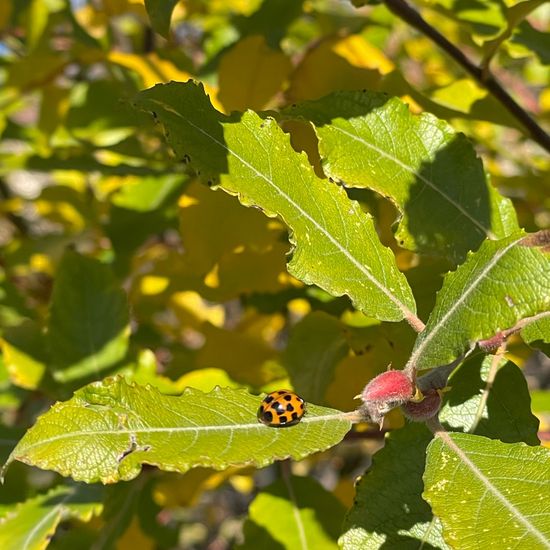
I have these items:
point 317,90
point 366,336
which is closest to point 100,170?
point 317,90

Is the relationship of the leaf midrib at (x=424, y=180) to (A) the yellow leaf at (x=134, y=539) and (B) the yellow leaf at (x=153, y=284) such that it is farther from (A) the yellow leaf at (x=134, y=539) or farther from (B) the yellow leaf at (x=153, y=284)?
(A) the yellow leaf at (x=134, y=539)

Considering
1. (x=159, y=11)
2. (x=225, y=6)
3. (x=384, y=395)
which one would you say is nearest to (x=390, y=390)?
(x=384, y=395)

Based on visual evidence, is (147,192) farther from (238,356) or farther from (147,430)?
(147,430)

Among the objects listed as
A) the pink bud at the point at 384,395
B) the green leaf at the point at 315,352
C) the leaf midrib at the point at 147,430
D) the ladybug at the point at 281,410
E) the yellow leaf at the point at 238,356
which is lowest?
the yellow leaf at the point at 238,356

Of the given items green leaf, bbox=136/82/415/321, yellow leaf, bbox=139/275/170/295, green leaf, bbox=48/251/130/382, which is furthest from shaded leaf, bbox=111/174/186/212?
green leaf, bbox=136/82/415/321

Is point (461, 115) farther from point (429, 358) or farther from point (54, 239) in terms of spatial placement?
point (54, 239)

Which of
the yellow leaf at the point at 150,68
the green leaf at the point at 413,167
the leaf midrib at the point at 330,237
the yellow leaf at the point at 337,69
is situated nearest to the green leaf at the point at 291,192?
the leaf midrib at the point at 330,237

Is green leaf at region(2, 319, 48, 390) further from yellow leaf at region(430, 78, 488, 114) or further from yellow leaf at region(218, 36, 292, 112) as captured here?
yellow leaf at region(430, 78, 488, 114)
